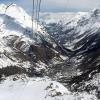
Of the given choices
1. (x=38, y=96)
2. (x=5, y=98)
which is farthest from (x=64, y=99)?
(x=5, y=98)

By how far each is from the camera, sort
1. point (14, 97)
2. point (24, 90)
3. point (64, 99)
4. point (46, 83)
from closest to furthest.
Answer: point (64, 99), point (14, 97), point (24, 90), point (46, 83)

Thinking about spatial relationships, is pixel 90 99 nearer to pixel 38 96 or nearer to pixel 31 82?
pixel 38 96

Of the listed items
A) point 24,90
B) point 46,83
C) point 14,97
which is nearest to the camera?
point 14,97

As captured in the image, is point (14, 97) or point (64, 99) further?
point (14, 97)

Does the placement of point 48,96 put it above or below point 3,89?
below

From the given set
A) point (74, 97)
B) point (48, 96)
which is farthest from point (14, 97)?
point (74, 97)

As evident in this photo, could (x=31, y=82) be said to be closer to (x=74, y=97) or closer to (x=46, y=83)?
(x=46, y=83)

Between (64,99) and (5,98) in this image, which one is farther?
(5,98)

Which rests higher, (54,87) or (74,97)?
(54,87)

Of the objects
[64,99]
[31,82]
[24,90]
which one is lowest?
[64,99]
